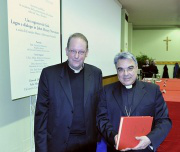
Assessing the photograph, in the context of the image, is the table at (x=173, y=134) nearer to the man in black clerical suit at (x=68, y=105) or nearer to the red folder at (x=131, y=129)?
the man in black clerical suit at (x=68, y=105)

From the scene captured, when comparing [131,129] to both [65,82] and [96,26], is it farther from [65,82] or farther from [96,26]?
[96,26]

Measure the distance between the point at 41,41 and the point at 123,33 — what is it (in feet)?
22.9

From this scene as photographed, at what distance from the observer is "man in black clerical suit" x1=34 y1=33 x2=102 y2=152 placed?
1.82m

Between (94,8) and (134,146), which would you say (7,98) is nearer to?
(134,146)

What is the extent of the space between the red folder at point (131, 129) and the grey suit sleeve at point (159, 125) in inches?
2.7

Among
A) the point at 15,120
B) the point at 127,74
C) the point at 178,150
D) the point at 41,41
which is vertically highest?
the point at 41,41

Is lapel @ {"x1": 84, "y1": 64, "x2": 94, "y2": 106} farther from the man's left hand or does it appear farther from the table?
the table

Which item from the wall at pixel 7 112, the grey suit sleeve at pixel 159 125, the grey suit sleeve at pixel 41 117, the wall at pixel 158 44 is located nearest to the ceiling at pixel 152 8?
the wall at pixel 158 44

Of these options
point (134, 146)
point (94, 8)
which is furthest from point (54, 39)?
point (94, 8)

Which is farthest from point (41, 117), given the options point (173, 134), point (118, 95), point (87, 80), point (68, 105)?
point (173, 134)

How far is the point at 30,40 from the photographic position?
2373 millimetres

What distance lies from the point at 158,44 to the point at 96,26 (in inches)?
344

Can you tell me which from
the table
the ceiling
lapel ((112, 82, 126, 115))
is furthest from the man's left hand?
the ceiling

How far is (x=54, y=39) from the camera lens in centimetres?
289
